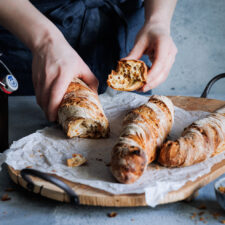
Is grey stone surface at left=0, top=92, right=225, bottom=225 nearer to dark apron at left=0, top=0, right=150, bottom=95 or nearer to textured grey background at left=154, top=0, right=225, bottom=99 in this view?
dark apron at left=0, top=0, right=150, bottom=95

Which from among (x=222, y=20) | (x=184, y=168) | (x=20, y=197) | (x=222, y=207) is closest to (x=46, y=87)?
(x=20, y=197)

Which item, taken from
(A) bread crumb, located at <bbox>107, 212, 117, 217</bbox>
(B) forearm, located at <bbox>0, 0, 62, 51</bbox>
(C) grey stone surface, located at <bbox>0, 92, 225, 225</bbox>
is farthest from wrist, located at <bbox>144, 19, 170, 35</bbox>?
(A) bread crumb, located at <bbox>107, 212, 117, 217</bbox>

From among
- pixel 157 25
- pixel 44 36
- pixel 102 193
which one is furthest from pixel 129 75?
pixel 102 193

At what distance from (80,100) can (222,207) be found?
715mm

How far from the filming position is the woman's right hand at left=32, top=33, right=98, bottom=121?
1.33 meters

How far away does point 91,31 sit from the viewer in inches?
72.8

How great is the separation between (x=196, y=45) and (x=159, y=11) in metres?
1.90

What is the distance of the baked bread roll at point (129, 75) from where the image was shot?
1408 millimetres

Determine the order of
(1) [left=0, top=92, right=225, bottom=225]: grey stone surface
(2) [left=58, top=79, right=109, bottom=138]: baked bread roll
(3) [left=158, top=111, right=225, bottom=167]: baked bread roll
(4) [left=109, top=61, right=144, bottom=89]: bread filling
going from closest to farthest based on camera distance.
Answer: (1) [left=0, top=92, right=225, bottom=225]: grey stone surface
(3) [left=158, top=111, right=225, bottom=167]: baked bread roll
(2) [left=58, top=79, right=109, bottom=138]: baked bread roll
(4) [left=109, top=61, right=144, bottom=89]: bread filling

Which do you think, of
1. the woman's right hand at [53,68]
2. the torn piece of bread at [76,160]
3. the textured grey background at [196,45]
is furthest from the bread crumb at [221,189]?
the textured grey background at [196,45]

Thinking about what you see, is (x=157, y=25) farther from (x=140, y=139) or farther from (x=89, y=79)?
(x=140, y=139)

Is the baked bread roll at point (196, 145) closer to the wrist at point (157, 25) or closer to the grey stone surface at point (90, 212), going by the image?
the grey stone surface at point (90, 212)

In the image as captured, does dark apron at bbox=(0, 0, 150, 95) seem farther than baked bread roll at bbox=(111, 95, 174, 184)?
Yes

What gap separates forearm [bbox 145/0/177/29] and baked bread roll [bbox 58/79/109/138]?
527 mm
